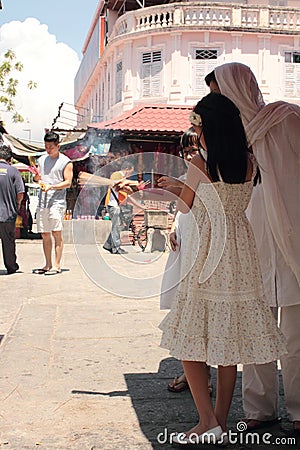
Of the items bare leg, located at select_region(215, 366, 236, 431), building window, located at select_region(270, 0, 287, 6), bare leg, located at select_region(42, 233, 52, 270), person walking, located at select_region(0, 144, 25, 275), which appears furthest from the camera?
building window, located at select_region(270, 0, 287, 6)

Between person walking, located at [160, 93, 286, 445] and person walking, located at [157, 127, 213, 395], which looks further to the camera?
person walking, located at [157, 127, 213, 395]

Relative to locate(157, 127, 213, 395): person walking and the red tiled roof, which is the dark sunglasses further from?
the red tiled roof

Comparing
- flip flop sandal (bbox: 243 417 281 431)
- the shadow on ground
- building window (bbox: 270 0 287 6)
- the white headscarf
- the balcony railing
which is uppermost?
building window (bbox: 270 0 287 6)

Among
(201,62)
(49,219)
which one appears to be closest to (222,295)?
(49,219)

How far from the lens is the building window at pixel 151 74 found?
24.4 m

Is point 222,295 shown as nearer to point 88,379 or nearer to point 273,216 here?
point 273,216

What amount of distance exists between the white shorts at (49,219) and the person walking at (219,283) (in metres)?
6.20

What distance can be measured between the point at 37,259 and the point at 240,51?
1501cm

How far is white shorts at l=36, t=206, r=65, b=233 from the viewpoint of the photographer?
9.09m

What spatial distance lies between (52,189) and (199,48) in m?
16.8

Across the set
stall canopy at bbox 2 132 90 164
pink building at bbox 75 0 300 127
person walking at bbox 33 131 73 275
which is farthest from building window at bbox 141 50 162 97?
person walking at bbox 33 131 73 275

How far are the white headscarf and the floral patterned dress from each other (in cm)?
15

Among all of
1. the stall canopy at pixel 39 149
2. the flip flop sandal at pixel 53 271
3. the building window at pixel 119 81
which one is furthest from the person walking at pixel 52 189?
the building window at pixel 119 81

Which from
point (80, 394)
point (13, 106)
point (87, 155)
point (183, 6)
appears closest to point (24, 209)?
point (87, 155)
